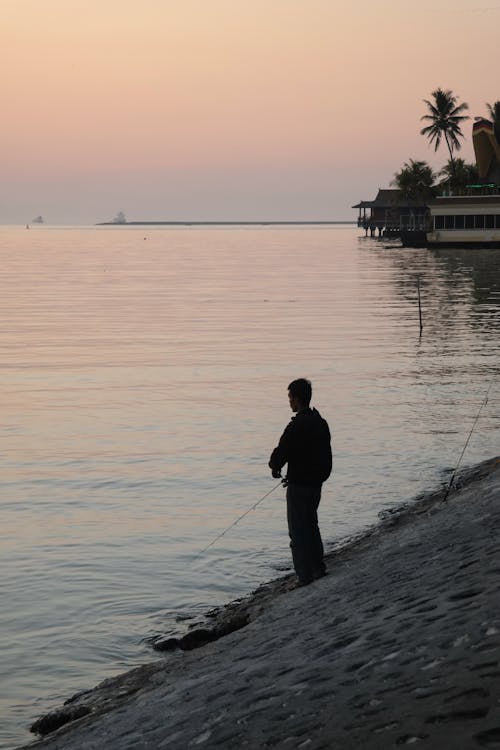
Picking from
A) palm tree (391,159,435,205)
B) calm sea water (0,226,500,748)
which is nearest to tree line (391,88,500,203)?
palm tree (391,159,435,205)

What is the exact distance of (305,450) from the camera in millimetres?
10406

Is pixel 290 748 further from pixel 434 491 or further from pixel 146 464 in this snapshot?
pixel 146 464

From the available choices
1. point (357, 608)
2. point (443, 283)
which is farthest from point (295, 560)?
point (443, 283)

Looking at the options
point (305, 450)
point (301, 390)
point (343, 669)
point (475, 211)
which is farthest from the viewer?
point (475, 211)

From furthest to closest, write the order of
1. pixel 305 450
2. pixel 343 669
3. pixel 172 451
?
pixel 172 451 < pixel 305 450 < pixel 343 669

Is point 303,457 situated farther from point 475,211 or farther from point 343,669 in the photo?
point 475,211

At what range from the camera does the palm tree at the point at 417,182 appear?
16775 cm

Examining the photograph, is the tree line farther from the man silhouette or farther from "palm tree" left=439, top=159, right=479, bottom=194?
the man silhouette


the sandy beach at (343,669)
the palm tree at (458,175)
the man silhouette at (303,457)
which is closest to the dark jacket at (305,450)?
the man silhouette at (303,457)

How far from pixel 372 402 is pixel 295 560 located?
15.7m

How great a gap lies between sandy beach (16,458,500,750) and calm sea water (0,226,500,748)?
99 cm

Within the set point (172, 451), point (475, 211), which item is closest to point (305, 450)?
point (172, 451)

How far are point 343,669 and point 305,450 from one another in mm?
3331

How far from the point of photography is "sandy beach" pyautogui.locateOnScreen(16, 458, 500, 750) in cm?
600
